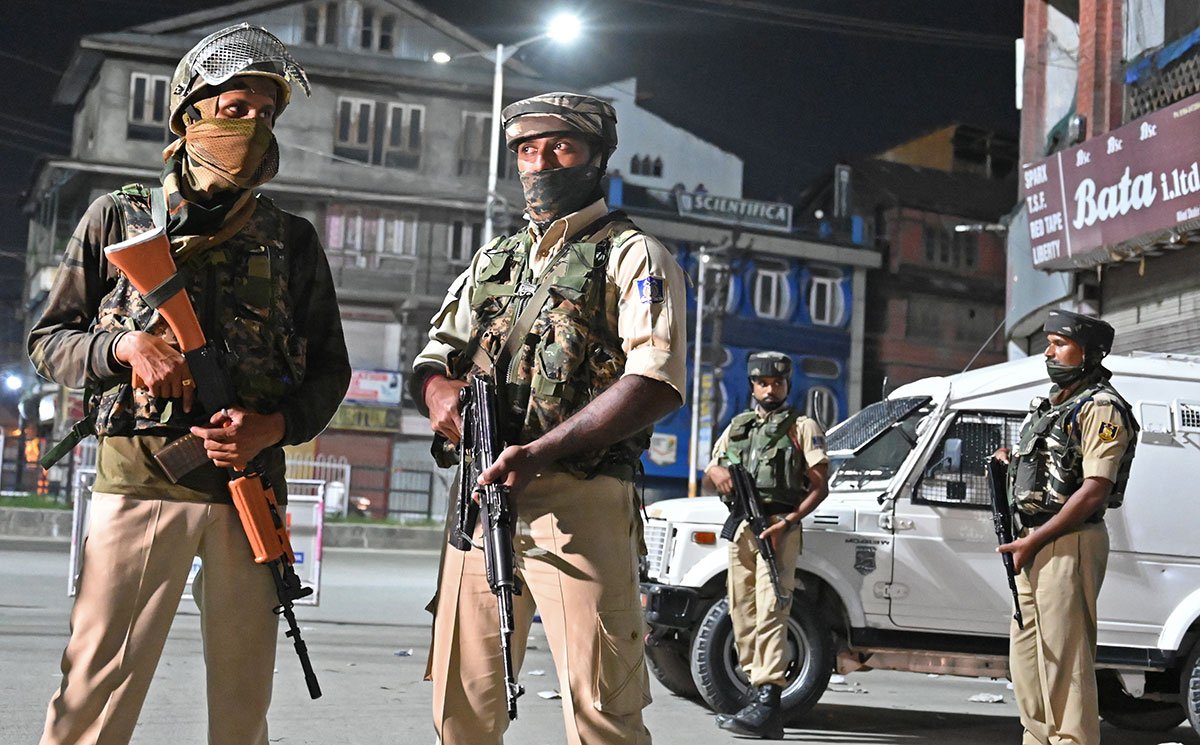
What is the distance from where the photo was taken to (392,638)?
35.3 ft

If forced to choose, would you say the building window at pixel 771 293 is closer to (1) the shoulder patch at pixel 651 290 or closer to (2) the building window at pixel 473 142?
A: (2) the building window at pixel 473 142

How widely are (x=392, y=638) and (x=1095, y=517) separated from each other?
6.23 metres

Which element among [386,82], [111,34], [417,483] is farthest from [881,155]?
[111,34]

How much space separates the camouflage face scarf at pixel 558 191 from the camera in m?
3.61

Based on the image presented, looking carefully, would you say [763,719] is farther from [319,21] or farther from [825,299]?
[825,299]

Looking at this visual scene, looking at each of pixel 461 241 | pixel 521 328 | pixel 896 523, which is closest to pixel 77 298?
A: pixel 521 328

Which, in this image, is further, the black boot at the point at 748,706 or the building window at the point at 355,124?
the building window at the point at 355,124

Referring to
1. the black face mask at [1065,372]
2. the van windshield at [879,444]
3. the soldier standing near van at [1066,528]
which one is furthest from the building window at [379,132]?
the soldier standing near van at [1066,528]

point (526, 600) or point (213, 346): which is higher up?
point (213, 346)

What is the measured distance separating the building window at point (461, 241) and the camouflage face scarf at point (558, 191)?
3466 cm

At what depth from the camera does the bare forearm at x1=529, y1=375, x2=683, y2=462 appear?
3275mm

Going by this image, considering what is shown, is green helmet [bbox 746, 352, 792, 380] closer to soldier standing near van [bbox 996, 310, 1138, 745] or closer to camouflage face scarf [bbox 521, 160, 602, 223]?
soldier standing near van [bbox 996, 310, 1138, 745]

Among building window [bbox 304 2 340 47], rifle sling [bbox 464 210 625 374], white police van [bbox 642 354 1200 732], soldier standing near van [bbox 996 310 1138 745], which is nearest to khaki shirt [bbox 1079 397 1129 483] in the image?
soldier standing near van [bbox 996 310 1138 745]

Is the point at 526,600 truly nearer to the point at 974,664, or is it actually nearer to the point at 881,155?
the point at 974,664
